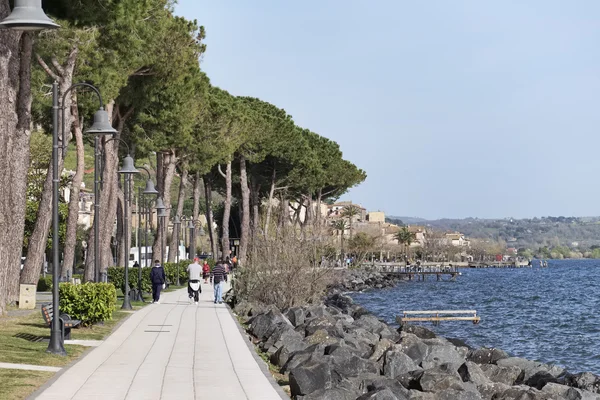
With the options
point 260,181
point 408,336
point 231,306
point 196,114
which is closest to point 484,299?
point 260,181

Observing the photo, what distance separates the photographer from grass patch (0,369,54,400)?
1248 cm

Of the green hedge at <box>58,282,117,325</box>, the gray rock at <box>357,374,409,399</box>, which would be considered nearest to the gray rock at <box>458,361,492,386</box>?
the gray rock at <box>357,374,409,399</box>

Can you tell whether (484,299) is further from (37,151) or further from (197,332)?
(197,332)

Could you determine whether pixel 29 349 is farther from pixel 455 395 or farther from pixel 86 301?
pixel 455 395

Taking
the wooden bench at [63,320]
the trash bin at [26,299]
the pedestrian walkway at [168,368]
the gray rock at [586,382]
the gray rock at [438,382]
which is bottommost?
the gray rock at [586,382]

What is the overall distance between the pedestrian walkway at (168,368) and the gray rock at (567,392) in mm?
5500

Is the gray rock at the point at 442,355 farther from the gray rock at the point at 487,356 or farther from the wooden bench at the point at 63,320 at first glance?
the wooden bench at the point at 63,320

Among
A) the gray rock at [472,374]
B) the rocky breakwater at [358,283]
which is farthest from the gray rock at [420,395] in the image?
the rocky breakwater at [358,283]

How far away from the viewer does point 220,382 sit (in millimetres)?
14164

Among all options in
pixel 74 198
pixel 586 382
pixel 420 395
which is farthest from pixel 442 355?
pixel 74 198

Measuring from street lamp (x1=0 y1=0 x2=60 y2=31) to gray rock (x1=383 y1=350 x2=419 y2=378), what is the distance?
8.19 metres

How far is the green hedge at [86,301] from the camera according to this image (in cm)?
2123

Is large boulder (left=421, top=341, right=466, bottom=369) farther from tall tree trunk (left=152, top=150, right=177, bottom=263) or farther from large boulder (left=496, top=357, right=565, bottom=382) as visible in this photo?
tall tree trunk (left=152, top=150, right=177, bottom=263)

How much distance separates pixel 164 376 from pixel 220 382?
1.00 m
